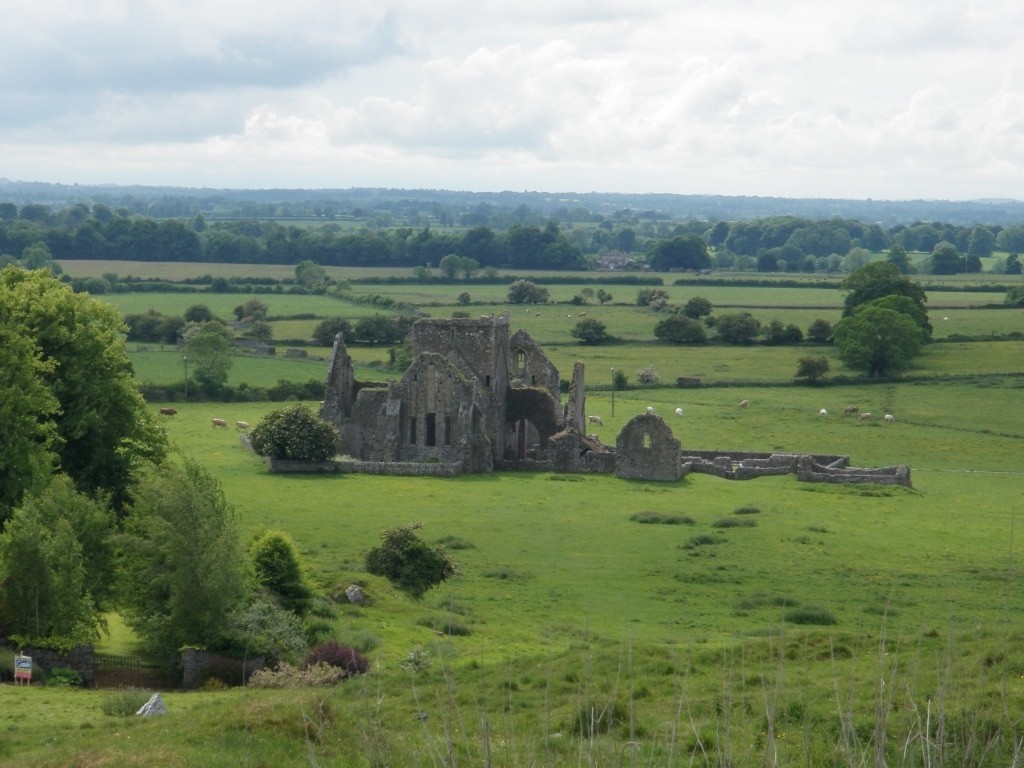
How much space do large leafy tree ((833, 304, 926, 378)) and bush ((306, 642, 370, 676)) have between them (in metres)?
73.3

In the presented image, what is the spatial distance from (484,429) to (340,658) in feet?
118

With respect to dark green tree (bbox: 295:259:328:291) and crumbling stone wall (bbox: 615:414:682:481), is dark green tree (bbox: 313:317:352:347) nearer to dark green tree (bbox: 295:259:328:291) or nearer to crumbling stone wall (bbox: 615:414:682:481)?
dark green tree (bbox: 295:259:328:291)

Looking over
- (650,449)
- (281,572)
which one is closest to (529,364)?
(650,449)

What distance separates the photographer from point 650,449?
65.9 meters

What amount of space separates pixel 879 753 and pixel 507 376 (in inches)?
2236

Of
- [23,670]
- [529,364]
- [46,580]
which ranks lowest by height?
[23,670]

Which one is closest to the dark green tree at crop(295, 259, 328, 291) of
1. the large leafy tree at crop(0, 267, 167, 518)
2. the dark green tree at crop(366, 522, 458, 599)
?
the large leafy tree at crop(0, 267, 167, 518)

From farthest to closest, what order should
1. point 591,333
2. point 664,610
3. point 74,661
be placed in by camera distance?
point 591,333 → point 664,610 → point 74,661

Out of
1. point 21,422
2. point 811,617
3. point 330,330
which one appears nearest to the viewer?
point 811,617

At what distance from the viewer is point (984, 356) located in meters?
107

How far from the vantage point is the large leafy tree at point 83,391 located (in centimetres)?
4481

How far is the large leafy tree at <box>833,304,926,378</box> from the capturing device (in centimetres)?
10125

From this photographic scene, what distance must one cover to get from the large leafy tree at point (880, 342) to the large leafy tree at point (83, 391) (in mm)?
64001

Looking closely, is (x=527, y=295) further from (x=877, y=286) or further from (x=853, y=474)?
(x=853, y=474)
